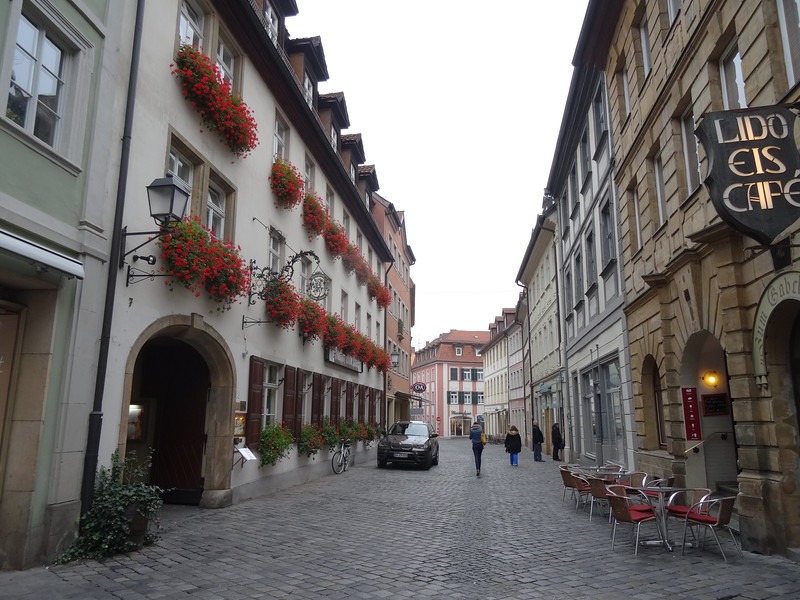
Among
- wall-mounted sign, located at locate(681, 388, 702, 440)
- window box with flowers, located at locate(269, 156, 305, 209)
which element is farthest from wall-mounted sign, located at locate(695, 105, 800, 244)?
window box with flowers, located at locate(269, 156, 305, 209)

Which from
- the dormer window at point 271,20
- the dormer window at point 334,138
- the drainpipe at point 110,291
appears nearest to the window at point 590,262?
the dormer window at point 334,138

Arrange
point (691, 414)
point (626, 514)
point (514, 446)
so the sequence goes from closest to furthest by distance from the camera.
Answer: point (626, 514), point (691, 414), point (514, 446)

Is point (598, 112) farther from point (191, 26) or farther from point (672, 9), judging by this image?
point (191, 26)

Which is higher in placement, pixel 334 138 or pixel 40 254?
pixel 334 138

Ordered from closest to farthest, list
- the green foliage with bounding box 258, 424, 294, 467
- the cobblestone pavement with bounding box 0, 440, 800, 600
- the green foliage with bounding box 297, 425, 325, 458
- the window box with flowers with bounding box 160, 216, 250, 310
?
the cobblestone pavement with bounding box 0, 440, 800, 600 < the window box with flowers with bounding box 160, 216, 250, 310 < the green foliage with bounding box 258, 424, 294, 467 < the green foliage with bounding box 297, 425, 325, 458

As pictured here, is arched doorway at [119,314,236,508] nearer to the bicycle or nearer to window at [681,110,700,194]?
the bicycle

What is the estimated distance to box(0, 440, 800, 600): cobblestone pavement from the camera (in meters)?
5.78

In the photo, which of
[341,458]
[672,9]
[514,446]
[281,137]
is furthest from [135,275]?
[514,446]

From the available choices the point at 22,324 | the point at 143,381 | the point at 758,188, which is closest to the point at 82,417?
the point at 22,324

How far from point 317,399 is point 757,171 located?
1297cm

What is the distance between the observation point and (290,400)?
1482 cm

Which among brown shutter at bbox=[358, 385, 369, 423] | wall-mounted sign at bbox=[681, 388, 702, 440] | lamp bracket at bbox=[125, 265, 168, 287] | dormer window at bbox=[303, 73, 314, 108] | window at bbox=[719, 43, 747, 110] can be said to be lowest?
wall-mounted sign at bbox=[681, 388, 702, 440]

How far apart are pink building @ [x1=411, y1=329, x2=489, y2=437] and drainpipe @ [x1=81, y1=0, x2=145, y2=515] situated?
70874 millimetres

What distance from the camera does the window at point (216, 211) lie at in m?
11.3
